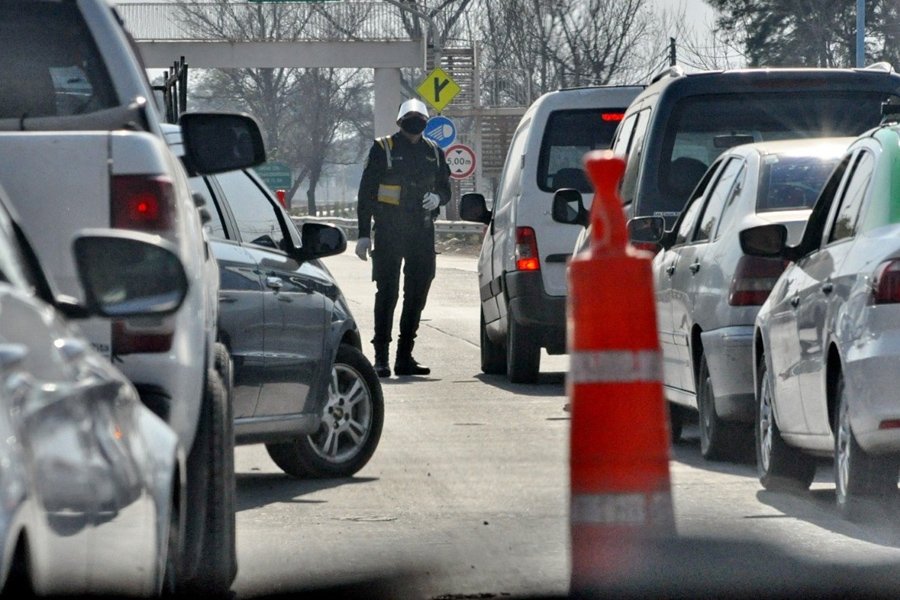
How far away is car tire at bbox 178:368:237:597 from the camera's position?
550 centimetres

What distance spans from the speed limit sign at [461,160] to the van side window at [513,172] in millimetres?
19421

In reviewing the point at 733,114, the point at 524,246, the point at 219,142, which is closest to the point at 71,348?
the point at 219,142

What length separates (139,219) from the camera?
5152 millimetres

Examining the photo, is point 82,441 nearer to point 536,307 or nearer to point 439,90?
point 536,307

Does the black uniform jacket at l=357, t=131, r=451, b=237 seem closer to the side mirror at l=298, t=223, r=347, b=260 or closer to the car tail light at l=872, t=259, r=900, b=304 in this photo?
the side mirror at l=298, t=223, r=347, b=260

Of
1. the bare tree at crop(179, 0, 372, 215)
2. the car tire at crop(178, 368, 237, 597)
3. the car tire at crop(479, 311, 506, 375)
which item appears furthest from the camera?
the bare tree at crop(179, 0, 372, 215)

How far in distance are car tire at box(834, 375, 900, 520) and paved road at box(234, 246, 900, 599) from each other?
0.09 metres

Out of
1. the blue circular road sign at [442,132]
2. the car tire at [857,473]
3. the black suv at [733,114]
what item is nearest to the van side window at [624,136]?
the black suv at [733,114]

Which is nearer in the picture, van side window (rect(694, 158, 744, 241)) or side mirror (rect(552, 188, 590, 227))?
van side window (rect(694, 158, 744, 241))

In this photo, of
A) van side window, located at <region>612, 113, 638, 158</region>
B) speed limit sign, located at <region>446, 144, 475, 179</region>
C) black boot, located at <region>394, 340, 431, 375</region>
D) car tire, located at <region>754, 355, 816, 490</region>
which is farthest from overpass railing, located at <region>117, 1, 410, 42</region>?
car tire, located at <region>754, 355, 816, 490</region>

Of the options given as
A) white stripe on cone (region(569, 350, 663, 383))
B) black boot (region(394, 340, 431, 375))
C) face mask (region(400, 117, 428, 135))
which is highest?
face mask (region(400, 117, 428, 135))

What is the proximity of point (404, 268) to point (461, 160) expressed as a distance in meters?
20.3

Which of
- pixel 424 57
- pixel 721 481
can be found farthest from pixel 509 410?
pixel 424 57

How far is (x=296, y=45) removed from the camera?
160 feet
